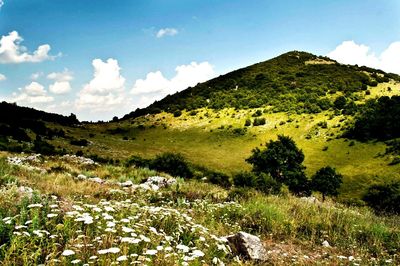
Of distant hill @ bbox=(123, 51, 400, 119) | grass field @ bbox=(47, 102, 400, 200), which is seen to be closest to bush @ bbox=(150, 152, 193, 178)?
grass field @ bbox=(47, 102, 400, 200)

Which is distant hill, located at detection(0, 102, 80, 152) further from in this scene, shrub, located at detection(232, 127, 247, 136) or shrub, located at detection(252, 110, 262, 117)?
shrub, located at detection(252, 110, 262, 117)

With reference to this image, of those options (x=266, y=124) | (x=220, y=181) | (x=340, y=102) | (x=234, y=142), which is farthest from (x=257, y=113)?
(x=220, y=181)

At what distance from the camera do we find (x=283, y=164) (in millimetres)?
49312

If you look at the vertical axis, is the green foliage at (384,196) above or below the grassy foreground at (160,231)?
below

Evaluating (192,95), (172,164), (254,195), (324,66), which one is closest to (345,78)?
(324,66)

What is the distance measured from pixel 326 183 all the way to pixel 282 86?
203ft

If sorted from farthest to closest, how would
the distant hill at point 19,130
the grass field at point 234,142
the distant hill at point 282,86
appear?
the distant hill at point 282,86
the grass field at point 234,142
the distant hill at point 19,130

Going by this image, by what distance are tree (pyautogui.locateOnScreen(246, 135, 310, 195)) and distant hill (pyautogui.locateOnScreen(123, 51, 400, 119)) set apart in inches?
1385

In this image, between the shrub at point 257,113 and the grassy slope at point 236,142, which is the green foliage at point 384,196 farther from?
the shrub at point 257,113

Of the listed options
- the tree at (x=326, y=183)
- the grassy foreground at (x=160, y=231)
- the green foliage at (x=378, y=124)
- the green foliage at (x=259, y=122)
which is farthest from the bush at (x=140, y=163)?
the green foliage at (x=259, y=122)

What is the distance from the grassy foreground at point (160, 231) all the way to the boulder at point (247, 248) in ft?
0.64

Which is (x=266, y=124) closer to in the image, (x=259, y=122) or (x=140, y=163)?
(x=259, y=122)

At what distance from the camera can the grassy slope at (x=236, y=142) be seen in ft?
178

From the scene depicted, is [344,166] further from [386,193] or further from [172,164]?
[172,164]
